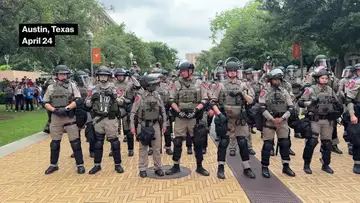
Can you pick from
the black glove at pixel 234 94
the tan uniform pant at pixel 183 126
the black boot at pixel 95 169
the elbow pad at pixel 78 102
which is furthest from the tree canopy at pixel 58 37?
the black glove at pixel 234 94

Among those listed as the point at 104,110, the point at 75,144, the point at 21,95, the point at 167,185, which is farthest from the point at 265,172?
the point at 21,95

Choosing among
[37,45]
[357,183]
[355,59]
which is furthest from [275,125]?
[355,59]

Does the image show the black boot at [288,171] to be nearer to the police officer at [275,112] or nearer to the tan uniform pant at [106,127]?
the police officer at [275,112]

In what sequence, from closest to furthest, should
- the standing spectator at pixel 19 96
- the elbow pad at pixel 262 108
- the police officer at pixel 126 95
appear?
the elbow pad at pixel 262 108, the police officer at pixel 126 95, the standing spectator at pixel 19 96

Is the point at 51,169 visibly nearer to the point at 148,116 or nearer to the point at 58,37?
the point at 148,116

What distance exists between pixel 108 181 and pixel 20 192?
4.76ft

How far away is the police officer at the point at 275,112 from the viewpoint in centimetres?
636

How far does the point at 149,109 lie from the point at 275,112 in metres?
2.29

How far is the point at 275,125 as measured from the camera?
20.9 feet

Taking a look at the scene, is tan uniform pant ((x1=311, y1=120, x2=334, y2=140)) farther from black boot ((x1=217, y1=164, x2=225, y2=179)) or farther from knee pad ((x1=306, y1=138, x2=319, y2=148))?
black boot ((x1=217, y1=164, x2=225, y2=179))

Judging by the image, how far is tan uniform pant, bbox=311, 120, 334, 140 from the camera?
6555 mm

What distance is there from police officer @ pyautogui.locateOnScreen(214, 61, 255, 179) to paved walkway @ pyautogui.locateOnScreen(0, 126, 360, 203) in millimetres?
361

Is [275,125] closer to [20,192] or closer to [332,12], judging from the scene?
[20,192]

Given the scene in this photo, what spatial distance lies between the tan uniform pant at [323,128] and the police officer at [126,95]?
3969 millimetres
